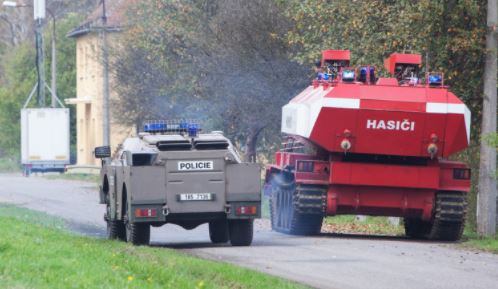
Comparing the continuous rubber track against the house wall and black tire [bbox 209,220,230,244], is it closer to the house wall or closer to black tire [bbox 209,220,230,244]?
black tire [bbox 209,220,230,244]

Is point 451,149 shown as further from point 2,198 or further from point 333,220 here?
point 2,198

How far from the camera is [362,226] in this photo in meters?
29.2

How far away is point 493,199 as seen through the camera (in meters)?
24.5

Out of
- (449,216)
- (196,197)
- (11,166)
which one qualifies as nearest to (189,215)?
(196,197)

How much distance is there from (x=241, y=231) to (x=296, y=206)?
3.08 meters

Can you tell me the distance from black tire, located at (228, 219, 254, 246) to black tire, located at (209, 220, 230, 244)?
1.08 m

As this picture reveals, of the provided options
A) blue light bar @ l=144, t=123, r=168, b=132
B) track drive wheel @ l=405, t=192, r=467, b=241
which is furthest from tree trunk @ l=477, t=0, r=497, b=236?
blue light bar @ l=144, t=123, r=168, b=132

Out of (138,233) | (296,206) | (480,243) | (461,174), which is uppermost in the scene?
(461,174)

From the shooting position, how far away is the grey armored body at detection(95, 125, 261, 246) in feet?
62.0

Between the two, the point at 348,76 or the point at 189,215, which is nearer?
the point at 189,215

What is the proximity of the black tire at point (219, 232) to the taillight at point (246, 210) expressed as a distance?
6.08 feet

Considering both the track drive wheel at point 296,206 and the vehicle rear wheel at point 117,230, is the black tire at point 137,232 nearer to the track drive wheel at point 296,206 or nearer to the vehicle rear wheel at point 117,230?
the vehicle rear wheel at point 117,230

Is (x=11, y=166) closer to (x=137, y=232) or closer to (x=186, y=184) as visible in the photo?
(x=137, y=232)

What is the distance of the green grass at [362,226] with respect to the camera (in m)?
27.3
